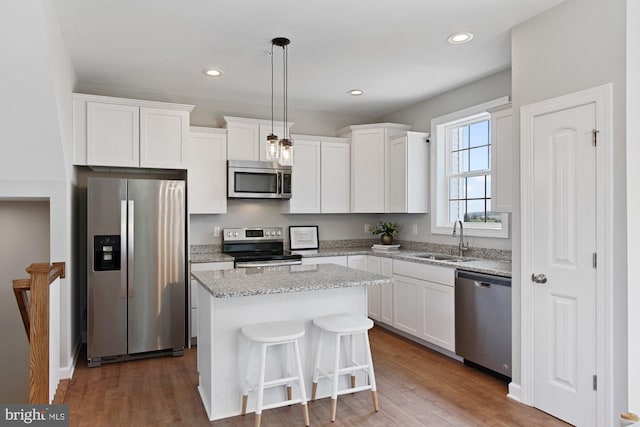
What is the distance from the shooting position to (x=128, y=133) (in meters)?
3.90

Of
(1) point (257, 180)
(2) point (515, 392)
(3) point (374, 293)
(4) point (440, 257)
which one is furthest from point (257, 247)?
(2) point (515, 392)

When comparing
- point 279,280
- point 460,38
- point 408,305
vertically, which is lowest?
point 408,305

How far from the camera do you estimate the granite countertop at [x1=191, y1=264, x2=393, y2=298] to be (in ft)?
8.11

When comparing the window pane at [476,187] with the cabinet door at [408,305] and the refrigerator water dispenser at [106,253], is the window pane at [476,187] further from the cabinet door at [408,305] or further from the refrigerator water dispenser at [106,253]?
the refrigerator water dispenser at [106,253]

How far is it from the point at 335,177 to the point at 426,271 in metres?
1.71

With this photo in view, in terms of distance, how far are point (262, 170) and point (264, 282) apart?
219 centimetres

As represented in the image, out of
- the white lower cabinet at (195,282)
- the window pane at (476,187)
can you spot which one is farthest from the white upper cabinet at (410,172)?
the white lower cabinet at (195,282)

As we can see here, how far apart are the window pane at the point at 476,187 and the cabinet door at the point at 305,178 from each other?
169 centimetres

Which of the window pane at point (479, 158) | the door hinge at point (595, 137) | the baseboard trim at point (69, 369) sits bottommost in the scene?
the baseboard trim at point (69, 369)

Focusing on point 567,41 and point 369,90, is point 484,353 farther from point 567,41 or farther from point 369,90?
point 369,90

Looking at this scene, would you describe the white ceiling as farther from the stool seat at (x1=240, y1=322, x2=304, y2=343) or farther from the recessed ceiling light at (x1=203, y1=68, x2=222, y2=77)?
the stool seat at (x1=240, y1=322, x2=304, y2=343)

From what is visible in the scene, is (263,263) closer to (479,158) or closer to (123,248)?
(123,248)

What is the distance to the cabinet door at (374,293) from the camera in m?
4.70

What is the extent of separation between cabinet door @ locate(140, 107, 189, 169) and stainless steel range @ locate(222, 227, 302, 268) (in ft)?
3.48
